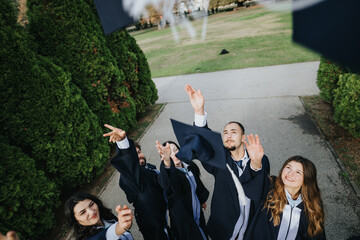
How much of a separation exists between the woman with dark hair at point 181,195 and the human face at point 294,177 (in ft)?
3.50

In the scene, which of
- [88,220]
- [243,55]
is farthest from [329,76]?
[243,55]

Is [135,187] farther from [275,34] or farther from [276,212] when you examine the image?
[275,34]

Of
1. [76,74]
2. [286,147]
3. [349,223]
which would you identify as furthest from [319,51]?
[76,74]

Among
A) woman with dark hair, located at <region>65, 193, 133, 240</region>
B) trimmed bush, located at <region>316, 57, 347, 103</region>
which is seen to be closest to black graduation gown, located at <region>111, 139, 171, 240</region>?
woman with dark hair, located at <region>65, 193, 133, 240</region>

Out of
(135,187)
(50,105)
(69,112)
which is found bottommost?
(135,187)

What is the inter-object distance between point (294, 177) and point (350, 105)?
304 cm

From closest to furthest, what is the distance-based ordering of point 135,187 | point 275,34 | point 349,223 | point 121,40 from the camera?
point 135,187, point 349,223, point 121,40, point 275,34

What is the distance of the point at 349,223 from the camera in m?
2.74

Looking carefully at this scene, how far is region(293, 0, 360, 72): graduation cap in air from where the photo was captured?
941 millimetres

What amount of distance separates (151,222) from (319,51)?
2.18 m

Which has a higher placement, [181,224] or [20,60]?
[20,60]

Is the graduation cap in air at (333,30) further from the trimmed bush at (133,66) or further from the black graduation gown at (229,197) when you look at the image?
the trimmed bush at (133,66)

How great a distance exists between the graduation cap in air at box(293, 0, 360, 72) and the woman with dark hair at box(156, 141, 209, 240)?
5.19 ft

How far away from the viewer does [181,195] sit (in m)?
2.34
